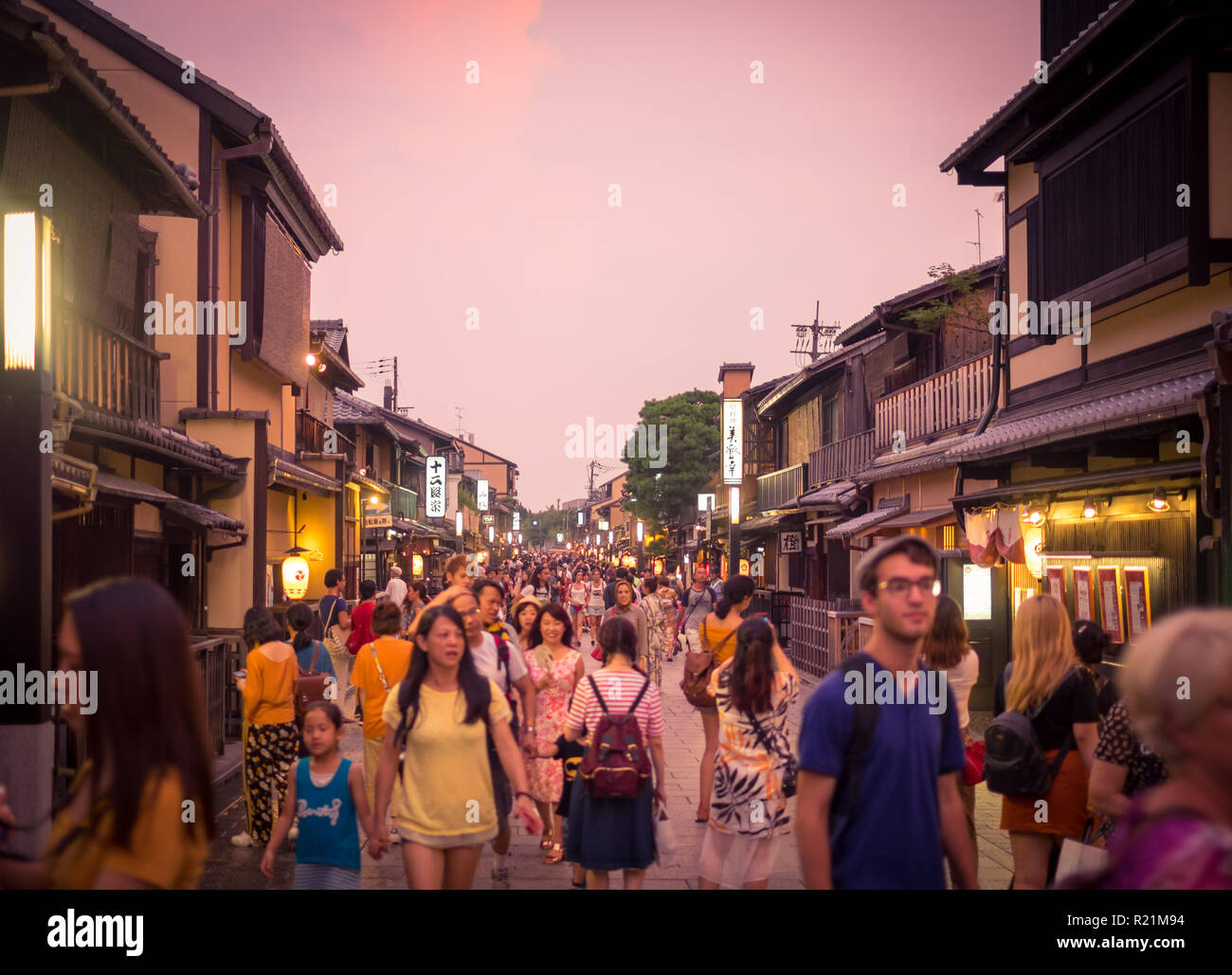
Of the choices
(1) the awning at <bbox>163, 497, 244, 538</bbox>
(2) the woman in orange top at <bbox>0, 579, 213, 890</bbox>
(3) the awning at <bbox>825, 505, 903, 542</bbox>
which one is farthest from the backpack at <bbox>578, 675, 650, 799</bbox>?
(3) the awning at <bbox>825, 505, 903, 542</bbox>

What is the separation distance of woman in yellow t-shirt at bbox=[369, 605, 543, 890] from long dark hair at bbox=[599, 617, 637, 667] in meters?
1.21

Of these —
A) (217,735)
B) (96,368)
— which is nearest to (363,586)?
(217,735)

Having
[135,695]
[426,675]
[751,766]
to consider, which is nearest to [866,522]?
[751,766]

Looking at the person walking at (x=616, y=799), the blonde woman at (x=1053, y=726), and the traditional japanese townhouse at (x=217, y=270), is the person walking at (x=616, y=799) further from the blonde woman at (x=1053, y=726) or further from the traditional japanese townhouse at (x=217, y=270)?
the traditional japanese townhouse at (x=217, y=270)

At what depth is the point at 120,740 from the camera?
9.39ft

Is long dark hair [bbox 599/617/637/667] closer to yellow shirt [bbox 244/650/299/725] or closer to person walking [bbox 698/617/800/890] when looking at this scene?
person walking [bbox 698/617/800/890]

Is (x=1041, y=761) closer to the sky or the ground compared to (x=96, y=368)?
closer to the ground

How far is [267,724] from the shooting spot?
796 centimetres

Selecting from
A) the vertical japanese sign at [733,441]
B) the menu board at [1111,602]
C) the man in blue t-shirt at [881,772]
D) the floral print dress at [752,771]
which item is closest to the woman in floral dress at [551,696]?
the floral print dress at [752,771]

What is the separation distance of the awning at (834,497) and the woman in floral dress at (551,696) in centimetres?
1473

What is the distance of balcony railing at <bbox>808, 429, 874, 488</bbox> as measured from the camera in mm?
23391
